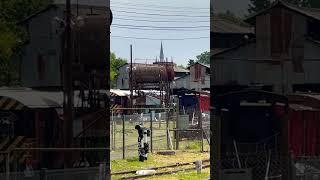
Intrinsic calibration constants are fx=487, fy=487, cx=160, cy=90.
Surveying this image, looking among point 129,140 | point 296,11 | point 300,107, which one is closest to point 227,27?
point 296,11

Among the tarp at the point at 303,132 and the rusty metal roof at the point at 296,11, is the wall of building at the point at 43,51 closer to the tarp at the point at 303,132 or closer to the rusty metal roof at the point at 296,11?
the rusty metal roof at the point at 296,11

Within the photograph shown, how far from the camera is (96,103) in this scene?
3371 millimetres

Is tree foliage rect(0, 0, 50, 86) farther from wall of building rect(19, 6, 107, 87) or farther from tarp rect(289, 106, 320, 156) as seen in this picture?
tarp rect(289, 106, 320, 156)

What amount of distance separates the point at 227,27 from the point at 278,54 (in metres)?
0.40

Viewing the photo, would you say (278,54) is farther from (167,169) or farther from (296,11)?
(167,169)

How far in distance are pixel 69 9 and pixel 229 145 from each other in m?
1.47

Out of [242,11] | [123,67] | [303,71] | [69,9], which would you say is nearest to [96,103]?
[69,9]

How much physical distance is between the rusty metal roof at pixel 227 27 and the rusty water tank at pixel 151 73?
24473 mm

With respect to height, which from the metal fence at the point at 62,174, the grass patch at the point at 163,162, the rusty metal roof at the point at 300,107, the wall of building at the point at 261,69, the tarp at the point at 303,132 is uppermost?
the wall of building at the point at 261,69

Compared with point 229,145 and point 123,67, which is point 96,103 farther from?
point 123,67

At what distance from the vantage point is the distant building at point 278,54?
3357 mm

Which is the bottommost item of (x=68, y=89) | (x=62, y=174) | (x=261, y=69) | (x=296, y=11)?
(x=62, y=174)

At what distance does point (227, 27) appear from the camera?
134 inches

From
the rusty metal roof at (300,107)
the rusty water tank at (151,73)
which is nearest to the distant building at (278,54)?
the rusty metal roof at (300,107)
